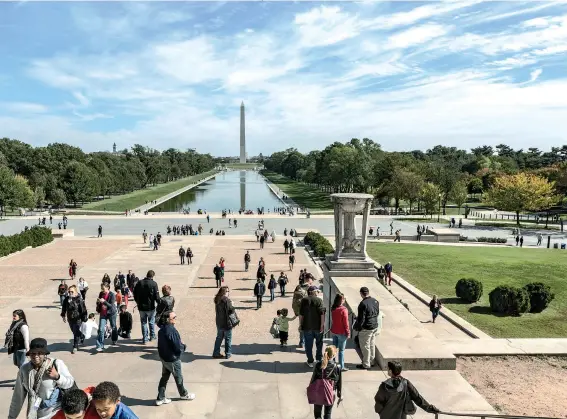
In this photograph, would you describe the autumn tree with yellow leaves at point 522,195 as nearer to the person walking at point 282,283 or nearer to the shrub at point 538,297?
the shrub at point 538,297

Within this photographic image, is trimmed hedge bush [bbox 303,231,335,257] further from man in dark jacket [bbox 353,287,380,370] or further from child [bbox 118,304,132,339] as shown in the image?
man in dark jacket [bbox 353,287,380,370]

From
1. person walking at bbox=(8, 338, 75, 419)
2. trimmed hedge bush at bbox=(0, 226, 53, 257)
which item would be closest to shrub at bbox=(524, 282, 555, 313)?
person walking at bbox=(8, 338, 75, 419)

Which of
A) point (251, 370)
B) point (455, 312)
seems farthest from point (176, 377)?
point (455, 312)

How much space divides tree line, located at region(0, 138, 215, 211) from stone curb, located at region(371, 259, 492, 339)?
56.5m

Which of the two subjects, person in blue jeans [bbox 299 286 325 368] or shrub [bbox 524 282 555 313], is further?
shrub [bbox 524 282 555 313]

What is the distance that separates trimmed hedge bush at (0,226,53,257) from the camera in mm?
31853

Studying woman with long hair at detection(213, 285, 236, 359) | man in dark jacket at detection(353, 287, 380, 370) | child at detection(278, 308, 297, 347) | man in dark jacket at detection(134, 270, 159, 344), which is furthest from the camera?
man in dark jacket at detection(134, 270, 159, 344)

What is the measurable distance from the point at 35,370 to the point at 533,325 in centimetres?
1640

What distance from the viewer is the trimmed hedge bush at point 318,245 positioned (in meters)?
31.1

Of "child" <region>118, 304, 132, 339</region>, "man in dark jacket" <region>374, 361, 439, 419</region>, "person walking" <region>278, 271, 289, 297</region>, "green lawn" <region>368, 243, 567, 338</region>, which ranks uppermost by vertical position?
"man in dark jacket" <region>374, 361, 439, 419</region>

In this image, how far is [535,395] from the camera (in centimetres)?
847

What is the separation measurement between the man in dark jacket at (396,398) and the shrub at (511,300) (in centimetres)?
1407

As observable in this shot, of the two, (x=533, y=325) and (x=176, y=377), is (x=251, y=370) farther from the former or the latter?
(x=533, y=325)

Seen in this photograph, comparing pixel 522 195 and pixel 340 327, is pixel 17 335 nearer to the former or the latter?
pixel 340 327
